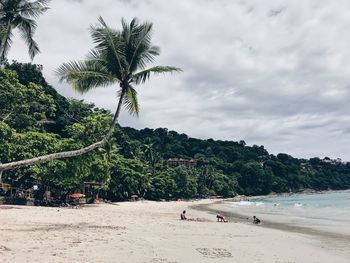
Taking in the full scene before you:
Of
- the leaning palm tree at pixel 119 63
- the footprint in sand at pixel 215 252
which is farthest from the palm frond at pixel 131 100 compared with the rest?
the footprint in sand at pixel 215 252

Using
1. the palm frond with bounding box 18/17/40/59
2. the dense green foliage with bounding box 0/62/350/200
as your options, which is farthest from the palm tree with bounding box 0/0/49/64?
the dense green foliage with bounding box 0/62/350/200

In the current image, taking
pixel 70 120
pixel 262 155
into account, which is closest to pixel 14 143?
pixel 70 120

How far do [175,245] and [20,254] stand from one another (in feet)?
19.2

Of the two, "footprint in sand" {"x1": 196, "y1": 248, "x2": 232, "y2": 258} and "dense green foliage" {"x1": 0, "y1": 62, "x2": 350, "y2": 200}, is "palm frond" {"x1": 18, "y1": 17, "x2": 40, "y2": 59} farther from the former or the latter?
"dense green foliage" {"x1": 0, "y1": 62, "x2": 350, "y2": 200}

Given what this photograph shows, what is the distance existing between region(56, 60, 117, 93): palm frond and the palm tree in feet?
8.46

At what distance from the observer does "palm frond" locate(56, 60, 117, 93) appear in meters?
15.1

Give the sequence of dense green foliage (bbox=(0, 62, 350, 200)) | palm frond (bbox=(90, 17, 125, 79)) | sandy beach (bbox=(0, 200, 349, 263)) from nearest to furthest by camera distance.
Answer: sandy beach (bbox=(0, 200, 349, 263))
palm frond (bbox=(90, 17, 125, 79))
dense green foliage (bbox=(0, 62, 350, 200))

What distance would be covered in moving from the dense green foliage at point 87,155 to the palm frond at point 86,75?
59.6 ft

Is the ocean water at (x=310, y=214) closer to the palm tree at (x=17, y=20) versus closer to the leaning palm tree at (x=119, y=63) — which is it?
the leaning palm tree at (x=119, y=63)

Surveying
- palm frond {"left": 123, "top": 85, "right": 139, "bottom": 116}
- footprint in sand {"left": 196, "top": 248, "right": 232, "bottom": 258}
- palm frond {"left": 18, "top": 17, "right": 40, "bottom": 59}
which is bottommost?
footprint in sand {"left": 196, "top": 248, "right": 232, "bottom": 258}

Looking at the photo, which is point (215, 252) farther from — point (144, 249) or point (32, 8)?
point (32, 8)

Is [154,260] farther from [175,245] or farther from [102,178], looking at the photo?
[102,178]

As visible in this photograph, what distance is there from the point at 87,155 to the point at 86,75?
71.9ft

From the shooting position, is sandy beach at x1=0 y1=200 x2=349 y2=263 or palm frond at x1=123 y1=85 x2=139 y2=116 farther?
palm frond at x1=123 y1=85 x2=139 y2=116
